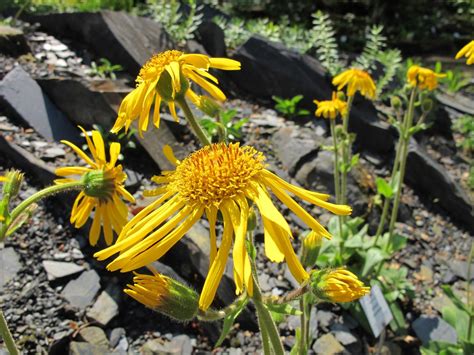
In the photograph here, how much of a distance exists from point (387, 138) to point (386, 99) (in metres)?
1.05

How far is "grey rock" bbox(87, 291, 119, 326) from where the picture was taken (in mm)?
3021

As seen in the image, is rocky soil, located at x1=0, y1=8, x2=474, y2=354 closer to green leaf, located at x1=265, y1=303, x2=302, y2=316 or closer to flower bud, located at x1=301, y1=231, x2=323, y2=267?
flower bud, located at x1=301, y1=231, x2=323, y2=267

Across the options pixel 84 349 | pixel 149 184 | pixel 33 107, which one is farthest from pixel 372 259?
pixel 33 107

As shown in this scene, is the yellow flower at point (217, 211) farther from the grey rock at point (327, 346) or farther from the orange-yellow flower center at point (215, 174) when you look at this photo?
the grey rock at point (327, 346)

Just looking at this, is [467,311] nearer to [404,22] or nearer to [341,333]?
[341,333]

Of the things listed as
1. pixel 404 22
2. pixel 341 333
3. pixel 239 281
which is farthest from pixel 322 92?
pixel 404 22

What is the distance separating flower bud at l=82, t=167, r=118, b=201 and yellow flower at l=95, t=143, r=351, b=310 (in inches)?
19.1

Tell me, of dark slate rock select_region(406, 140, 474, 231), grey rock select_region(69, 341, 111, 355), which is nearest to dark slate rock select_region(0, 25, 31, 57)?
grey rock select_region(69, 341, 111, 355)

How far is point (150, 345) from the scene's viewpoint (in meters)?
2.94

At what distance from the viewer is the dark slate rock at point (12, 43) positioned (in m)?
5.19

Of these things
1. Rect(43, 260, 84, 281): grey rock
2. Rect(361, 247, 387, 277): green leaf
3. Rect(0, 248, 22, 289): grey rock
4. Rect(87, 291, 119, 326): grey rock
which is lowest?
Rect(87, 291, 119, 326): grey rock

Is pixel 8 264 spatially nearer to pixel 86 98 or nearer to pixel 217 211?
pixel 86 98

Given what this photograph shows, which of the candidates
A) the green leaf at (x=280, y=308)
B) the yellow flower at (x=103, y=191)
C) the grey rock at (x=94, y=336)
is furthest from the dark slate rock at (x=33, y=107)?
the green leaf at (x=280, y=308)

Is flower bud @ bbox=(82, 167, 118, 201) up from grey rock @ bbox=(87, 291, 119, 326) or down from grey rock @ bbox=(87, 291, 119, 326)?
up
